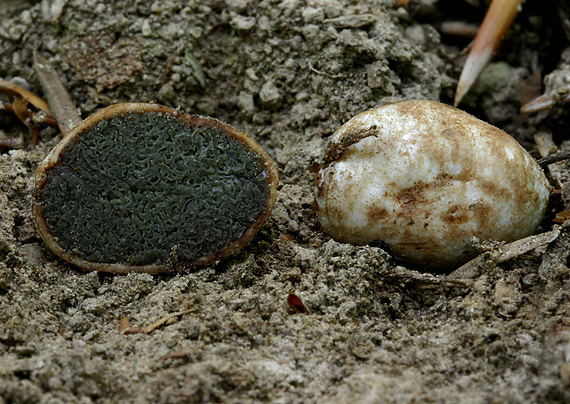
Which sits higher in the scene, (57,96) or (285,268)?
(57,96)

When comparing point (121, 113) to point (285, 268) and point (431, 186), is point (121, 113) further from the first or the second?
point (431, 186)

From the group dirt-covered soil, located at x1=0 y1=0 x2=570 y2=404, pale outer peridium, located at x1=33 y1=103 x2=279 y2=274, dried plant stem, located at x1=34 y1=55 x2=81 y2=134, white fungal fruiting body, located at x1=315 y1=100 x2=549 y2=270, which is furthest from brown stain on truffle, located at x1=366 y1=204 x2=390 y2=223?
dried plant stem, located at x1=34 y1=55 x2=81 y2=134

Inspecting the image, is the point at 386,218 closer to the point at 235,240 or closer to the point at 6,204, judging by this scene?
the point at 235,240

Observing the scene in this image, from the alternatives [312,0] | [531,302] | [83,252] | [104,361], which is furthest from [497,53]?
[104,361]

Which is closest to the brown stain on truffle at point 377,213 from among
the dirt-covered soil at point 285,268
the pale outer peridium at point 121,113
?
the dirt-covered soil at point 285,268

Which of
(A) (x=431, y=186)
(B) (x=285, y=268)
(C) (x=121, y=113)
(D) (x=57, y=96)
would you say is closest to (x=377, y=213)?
(A) (x=431, y=186)

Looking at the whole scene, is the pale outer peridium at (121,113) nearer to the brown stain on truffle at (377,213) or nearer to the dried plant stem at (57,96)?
the brown stain on truffle at (377,213)
